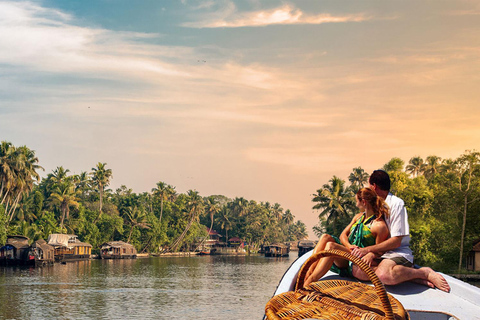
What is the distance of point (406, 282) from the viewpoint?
5555mm

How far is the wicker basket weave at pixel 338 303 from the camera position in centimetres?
387

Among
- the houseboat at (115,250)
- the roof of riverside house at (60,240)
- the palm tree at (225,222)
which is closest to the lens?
the roof of riverside house at (60,240)

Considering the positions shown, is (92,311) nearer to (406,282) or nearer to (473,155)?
(406,282)

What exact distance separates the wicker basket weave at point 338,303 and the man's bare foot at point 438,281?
1215mm

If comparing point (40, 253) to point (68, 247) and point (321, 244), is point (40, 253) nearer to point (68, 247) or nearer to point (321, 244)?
point (68, 247)

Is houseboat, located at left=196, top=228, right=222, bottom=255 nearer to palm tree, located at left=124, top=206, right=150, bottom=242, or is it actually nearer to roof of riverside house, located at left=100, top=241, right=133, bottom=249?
palm tree, located at left=124, top=206, right=150, bottom=242

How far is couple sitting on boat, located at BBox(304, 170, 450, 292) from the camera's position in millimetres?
5324

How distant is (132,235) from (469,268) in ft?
205

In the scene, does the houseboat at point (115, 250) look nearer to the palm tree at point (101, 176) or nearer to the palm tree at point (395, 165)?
the palm tree at point (101, 176)

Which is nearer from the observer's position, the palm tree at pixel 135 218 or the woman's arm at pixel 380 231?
the woman's arm at pixel 380 231

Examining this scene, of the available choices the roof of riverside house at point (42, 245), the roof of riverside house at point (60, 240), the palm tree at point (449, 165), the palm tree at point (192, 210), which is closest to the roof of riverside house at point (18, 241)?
the roof of riverside house at point (42, 245)

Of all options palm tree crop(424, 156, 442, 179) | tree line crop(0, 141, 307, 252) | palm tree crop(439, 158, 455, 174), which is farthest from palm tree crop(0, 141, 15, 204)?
palm tree crop(424, 156, 442, 179)

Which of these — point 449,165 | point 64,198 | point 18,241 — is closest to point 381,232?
point 449,165

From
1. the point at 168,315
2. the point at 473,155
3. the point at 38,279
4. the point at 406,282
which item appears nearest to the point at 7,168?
the point at 38,279
